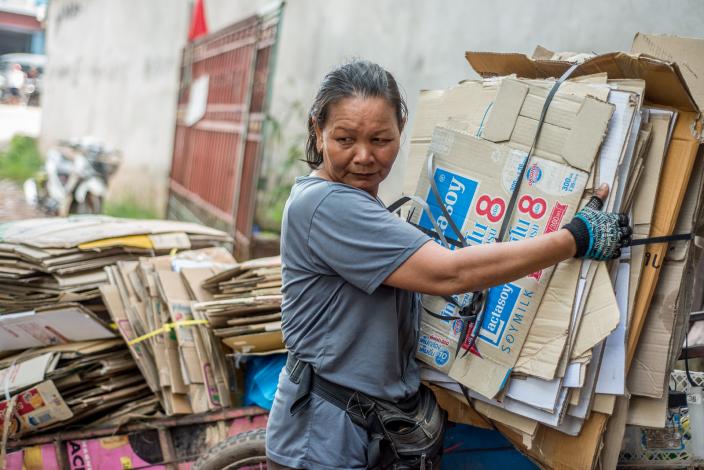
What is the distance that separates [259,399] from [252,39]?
507cm

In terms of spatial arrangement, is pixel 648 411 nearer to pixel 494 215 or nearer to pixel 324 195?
pixel 494 215

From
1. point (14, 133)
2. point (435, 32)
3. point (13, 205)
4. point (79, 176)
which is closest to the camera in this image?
point (435, 32)

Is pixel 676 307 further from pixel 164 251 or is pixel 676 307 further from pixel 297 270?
pixel 164 251

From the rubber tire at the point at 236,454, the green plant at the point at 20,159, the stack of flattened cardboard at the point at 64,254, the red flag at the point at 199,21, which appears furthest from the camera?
the green plant at the point at 20,159

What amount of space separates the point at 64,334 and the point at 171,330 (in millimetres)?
491

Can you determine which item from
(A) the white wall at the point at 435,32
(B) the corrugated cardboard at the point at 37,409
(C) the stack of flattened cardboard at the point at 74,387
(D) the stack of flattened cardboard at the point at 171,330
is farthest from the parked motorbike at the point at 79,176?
(B) the corrugated cardboard at the point at 37,409

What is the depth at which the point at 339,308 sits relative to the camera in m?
2.12

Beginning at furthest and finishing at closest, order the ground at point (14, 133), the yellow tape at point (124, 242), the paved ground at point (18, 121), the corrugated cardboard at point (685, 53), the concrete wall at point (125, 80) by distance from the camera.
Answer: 1. the paved ground at point (18, 121)
2. the ground at point (14, 133)
3. the concrete wall at point (125, 80)
4. the yellow tape at point (124, 242)
5. the corrugated cardboard at point (685, 53)

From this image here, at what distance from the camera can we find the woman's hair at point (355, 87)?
6.82 ft

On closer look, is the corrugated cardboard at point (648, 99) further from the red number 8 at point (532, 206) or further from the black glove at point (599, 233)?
the red number 8 at point (532, 206)

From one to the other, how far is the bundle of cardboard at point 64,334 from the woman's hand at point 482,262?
193cm

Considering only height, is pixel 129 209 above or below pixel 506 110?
below

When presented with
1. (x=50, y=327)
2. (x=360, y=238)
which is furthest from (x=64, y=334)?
(x=360, y=238)

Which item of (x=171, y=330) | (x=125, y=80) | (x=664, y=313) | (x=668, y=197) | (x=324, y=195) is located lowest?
(x=171, y=330)
